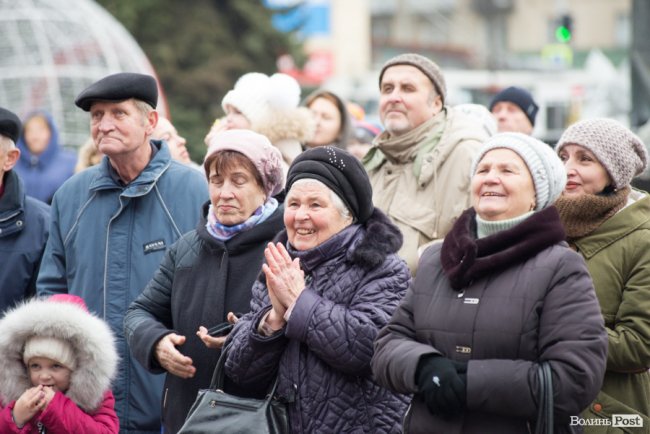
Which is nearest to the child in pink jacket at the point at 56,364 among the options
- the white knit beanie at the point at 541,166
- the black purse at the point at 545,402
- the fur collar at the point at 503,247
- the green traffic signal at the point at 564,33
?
the fur collar at the point at 503,247

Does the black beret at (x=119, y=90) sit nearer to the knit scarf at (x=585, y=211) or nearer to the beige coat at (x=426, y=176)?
the beige coat at (x=426, y=176)

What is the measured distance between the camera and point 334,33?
63188 mm

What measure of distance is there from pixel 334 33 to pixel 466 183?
2249 inches

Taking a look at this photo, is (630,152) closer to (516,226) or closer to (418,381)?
(516,226)

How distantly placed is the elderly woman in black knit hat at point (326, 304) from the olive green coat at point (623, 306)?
0.86 m

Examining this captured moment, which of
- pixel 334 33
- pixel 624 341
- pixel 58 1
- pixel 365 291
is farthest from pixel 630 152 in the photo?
pixel 334 33

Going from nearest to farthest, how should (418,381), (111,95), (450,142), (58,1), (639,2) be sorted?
1. (418,381)
2. (111,95)
3. (450,142)
4. (639,2)
5. (58,1)

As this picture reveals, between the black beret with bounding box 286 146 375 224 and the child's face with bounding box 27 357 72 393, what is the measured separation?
4.81 ft

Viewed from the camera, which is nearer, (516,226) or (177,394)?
(516,226)

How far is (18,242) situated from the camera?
22.7 ft

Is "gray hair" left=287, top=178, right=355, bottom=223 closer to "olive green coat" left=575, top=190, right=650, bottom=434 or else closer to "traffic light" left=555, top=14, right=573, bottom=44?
"olive green coat" left=575, top=190, right=650, bottom=434

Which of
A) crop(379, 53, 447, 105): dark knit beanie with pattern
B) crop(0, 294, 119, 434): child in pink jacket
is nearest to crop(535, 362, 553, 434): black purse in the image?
crop(0, 294, 119, 434): child in pink jacket

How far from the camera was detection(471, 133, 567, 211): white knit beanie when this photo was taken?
15.8 ft

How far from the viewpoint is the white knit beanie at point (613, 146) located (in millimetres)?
5574
